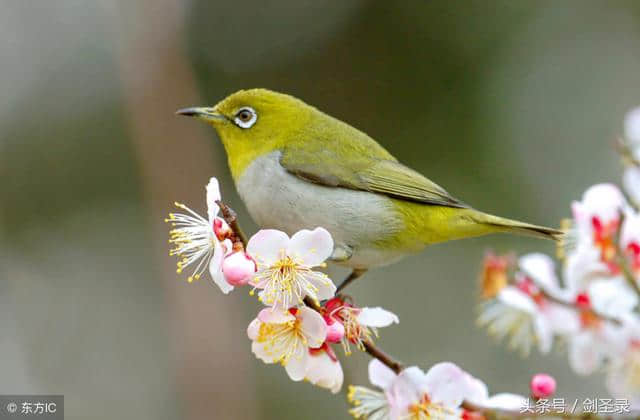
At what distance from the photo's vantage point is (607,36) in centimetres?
1017

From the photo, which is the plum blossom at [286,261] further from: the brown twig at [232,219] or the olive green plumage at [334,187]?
the olive green plumage at [334,187]

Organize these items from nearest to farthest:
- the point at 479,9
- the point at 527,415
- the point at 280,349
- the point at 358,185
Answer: the point at 527,415
the point at 280,349
the point at 358,185
the point at 479,9

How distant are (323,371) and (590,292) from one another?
1.42m

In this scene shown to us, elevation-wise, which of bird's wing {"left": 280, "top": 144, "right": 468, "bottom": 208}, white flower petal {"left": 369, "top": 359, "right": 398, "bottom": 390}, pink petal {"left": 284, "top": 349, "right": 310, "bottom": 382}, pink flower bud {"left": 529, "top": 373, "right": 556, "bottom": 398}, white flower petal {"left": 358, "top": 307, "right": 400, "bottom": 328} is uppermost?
bird's wing {"left": 280, "top": 144, "right": 468, "bottom": 208}

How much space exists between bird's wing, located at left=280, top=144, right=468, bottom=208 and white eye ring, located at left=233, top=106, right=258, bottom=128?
0.88 ft

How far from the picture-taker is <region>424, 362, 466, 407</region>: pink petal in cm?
277

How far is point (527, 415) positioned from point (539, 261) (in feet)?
4.86

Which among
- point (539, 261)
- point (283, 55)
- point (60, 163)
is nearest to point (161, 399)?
point (60, 163)

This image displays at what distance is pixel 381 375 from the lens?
281cm

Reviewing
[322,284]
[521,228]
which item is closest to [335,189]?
[521,228]

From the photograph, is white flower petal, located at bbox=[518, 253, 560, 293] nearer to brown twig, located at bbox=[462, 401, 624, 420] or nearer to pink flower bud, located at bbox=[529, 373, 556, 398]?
pink flower bud, located at bbox=[529, 373, 556, 398]

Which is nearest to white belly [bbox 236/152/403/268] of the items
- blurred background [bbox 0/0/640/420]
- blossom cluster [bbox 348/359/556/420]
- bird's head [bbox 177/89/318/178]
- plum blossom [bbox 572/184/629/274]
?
bird's head [bbox 177/89/318/178]

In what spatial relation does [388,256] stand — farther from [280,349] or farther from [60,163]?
[60,163]

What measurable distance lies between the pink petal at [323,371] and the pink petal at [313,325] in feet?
0.45
